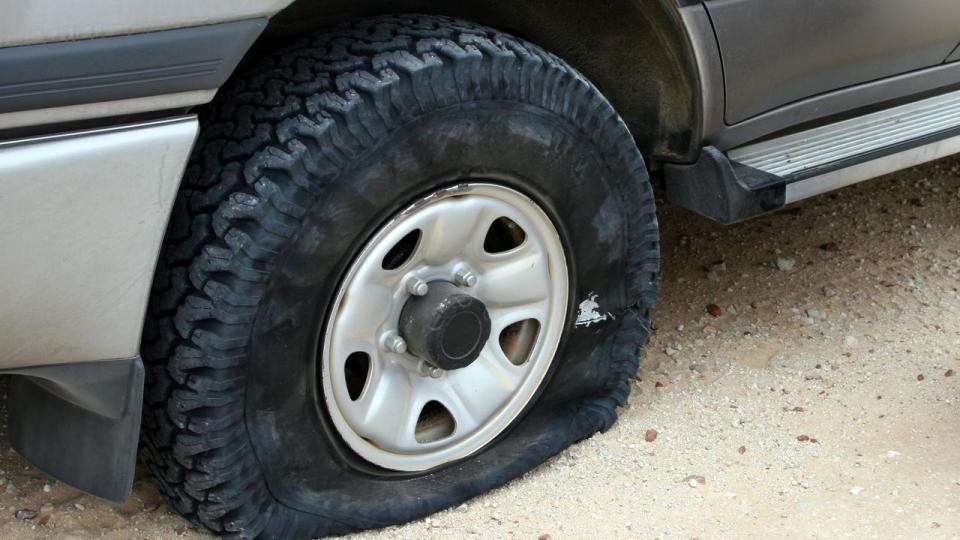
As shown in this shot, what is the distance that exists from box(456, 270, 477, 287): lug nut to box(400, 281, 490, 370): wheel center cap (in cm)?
2

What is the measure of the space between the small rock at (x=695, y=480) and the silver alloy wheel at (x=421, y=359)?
404 mm

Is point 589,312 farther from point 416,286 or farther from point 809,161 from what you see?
point 809,161

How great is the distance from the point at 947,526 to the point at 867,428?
1.37ft

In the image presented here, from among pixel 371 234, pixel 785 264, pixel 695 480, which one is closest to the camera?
pixel 371 234

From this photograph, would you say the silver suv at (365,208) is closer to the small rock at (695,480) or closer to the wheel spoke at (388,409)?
the wheel spoke at (388,409)

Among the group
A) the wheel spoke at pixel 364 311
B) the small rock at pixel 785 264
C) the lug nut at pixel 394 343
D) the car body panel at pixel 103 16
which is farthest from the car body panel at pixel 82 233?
the small rock at pixel 785 264

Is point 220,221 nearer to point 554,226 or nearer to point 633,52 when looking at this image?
point 554,226

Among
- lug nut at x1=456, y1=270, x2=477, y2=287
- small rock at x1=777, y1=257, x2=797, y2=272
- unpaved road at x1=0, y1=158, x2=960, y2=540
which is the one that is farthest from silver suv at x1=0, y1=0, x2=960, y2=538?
small rock at x1=777, y1=257, x2=797, y2=272

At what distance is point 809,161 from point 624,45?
0.53 metres

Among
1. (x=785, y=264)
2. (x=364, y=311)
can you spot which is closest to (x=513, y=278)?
(x=364, y=311)

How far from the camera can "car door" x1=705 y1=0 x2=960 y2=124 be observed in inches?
96.9

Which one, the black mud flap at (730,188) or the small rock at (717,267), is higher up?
the black mud flap at (730,188)

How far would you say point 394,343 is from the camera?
222 centimetres

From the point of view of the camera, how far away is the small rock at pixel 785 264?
3.55 metres
